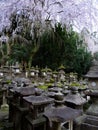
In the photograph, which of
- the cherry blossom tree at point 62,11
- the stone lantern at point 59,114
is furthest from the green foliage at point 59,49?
the stone lantern at point 59,114

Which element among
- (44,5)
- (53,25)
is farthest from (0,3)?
(53,25)

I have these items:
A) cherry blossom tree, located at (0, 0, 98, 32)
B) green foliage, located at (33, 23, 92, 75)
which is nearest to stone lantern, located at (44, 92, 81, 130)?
cherry blossom tree, located at (0, 0, 98, 32)

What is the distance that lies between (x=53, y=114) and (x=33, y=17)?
19.7 feet

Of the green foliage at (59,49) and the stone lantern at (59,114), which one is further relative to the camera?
the green foliage at (59,49)

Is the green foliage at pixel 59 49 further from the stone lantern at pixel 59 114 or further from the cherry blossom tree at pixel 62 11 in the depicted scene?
the stone lantern at pixel 59 114

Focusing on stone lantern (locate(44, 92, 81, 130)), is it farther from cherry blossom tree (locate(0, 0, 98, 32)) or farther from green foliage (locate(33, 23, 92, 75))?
green foliage (locate(33, 23, 92, 75))

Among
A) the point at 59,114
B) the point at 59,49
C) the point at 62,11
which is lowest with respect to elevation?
the point at 59,114

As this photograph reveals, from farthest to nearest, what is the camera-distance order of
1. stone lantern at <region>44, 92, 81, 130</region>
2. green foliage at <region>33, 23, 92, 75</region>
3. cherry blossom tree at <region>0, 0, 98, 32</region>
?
green foliage at <region>33, 23, 92, 75</region> < cherry blossom tree at <region>0, 0, 98, 32</region> < stone lantern at <region>44, 92, 81, 130</region>

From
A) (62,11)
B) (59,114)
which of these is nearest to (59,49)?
(62,11)

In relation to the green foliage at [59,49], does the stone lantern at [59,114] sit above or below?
below

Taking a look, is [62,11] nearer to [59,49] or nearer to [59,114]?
[59,49]

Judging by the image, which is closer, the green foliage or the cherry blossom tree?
the cherry blossom tree

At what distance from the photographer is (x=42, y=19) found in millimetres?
7449

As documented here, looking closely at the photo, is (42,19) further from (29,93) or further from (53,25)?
(29,93)
